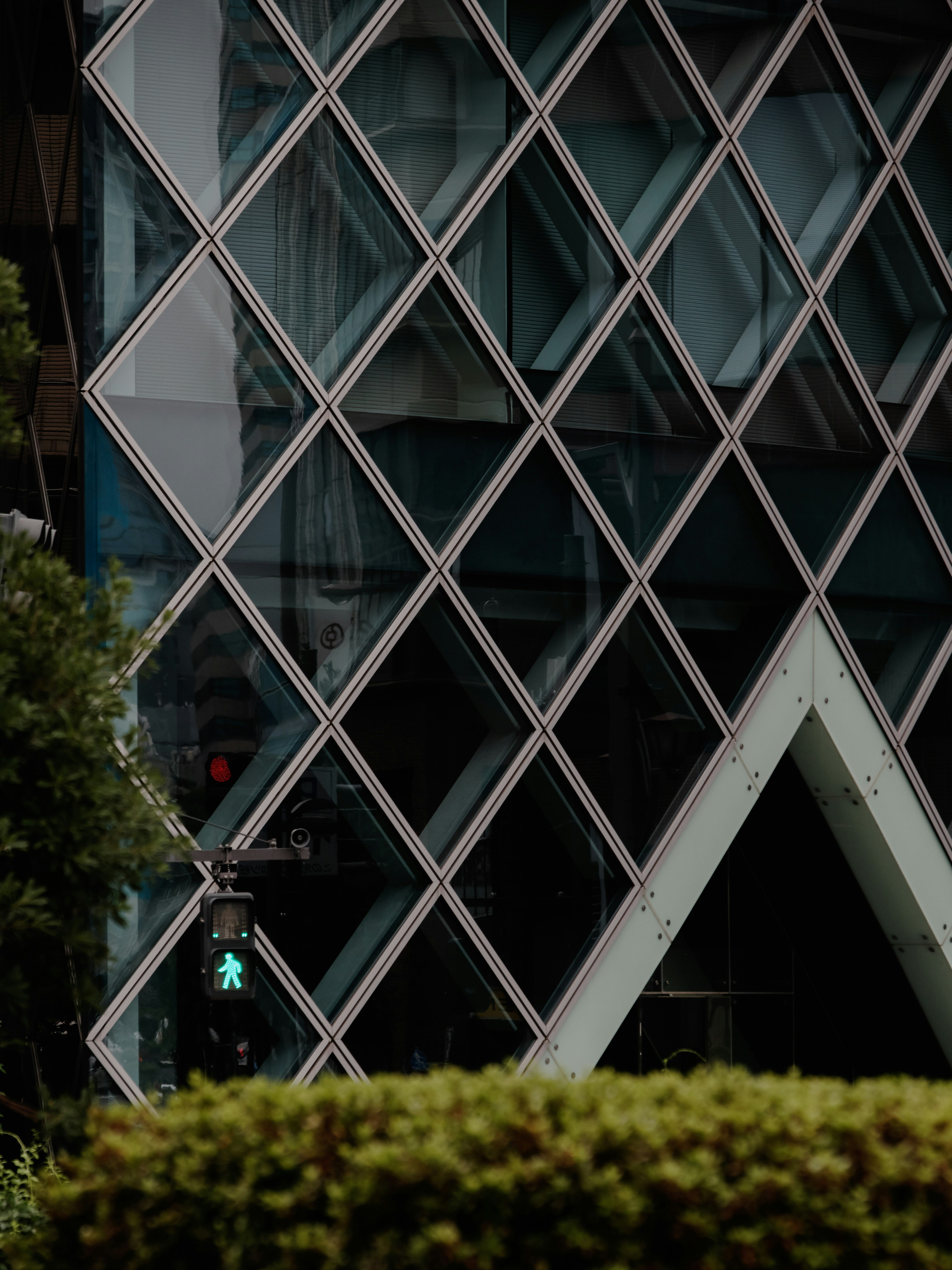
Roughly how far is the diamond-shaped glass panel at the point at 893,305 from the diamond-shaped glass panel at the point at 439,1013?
7.86m

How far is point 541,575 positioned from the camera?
14656mm

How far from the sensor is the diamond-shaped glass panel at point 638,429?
15.0 m

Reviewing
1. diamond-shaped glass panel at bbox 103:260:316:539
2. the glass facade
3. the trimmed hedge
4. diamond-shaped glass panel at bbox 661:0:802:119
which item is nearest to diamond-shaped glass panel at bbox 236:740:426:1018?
the glass facade

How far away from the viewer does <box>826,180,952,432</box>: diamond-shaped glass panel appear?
55.7 feet

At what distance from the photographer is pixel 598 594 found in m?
14.9

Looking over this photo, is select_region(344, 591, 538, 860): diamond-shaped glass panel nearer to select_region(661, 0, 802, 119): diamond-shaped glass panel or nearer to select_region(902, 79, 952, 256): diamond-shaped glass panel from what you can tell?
select_region(661, 0, 802, 119): diamond-shaped glass panel

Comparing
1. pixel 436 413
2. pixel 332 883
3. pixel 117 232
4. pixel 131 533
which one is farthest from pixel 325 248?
pixel 332 883

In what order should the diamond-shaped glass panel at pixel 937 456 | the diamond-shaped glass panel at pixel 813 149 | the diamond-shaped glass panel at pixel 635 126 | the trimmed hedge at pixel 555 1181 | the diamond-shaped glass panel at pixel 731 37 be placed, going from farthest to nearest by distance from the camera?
the diamond-shaped glass panel at pixel 937 456, the diamond-shaped glass panel at pixel 813 149, the diamond-shaped glass panel at pixel 731 37, the diamond-shaped glass panel at pixel 635 126, the trimmed hedge at pixel 555 1181

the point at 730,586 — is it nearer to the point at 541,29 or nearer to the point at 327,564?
the point at 327,564

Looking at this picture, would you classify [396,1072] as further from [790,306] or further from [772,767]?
[790,306]

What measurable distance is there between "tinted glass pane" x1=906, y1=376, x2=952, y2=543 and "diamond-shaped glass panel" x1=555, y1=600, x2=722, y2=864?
4.14 metres

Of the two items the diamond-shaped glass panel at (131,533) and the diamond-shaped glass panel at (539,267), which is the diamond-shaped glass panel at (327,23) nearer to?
the diamond-shaped glass panel at (539,267)

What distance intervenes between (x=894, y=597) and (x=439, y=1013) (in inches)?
281

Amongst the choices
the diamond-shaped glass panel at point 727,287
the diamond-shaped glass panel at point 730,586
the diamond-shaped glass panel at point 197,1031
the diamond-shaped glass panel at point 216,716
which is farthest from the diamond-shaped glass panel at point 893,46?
the diamond-shaped glass panel at point 197,1031
